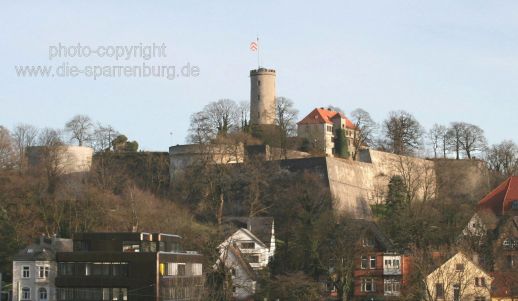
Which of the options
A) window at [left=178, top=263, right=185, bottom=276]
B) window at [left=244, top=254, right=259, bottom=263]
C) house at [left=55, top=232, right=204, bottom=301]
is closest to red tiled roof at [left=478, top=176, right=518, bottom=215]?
window at [left=244, top=254, right=259, bottom=263]

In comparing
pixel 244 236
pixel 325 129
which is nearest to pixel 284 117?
pixel 325 129

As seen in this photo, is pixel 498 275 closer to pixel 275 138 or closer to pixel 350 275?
pixel 350 275

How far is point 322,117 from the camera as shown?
364 feet

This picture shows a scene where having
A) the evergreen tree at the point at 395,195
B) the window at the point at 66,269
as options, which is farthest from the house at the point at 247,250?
the evergreen tree at the point at 395,195

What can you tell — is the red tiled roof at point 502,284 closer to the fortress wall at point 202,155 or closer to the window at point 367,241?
the window at point 367,241

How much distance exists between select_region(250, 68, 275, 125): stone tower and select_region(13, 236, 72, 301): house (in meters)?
54.9

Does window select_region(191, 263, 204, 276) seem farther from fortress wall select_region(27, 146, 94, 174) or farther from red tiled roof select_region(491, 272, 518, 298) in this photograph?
fortress wall select_region(27, 146, 94, 174)

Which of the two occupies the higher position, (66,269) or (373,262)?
(373,262)

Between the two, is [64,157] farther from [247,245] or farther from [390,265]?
[390,265]

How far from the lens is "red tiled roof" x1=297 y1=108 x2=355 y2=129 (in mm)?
109625

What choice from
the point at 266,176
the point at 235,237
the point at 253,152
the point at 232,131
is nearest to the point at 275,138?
the point at 232,131

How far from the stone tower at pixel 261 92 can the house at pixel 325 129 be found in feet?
13.9

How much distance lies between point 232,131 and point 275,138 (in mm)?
3786

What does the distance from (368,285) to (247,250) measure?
28.8 ft
